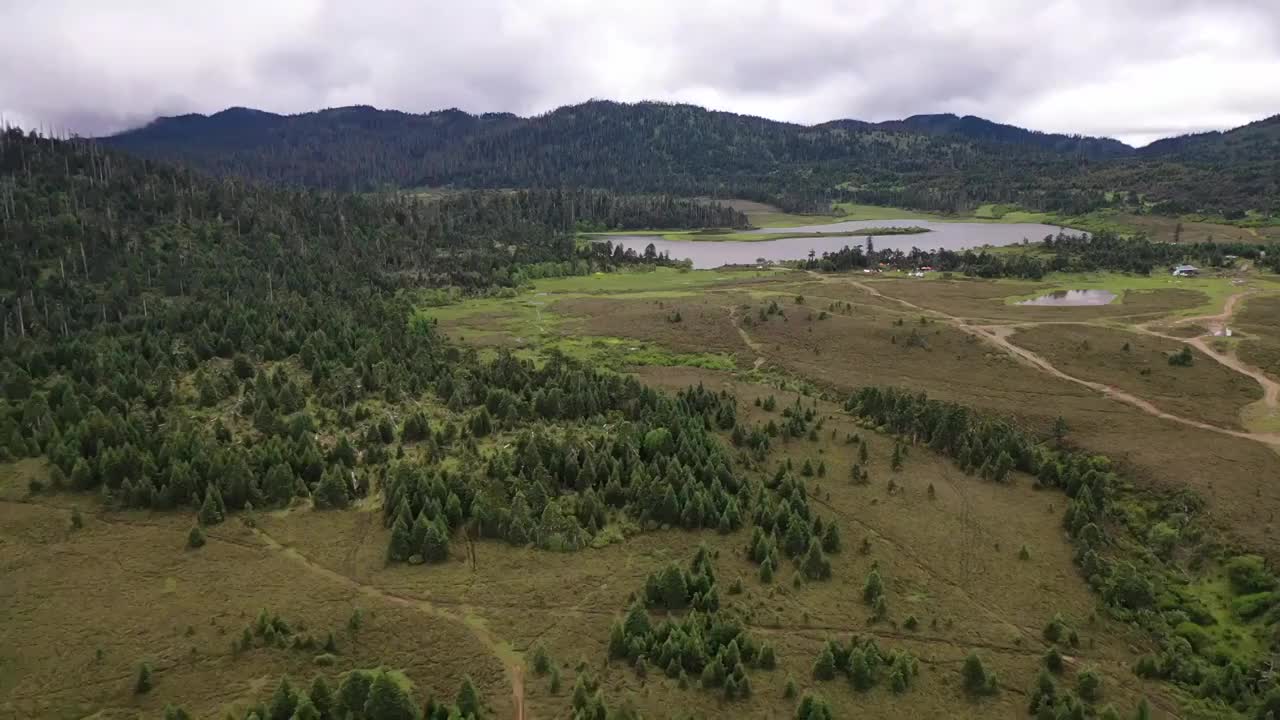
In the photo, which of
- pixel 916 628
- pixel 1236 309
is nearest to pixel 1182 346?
pixel 1236 309

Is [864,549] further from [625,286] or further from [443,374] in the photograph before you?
[625,286]

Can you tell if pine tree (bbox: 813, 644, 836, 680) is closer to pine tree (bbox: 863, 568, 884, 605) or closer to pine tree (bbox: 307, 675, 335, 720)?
pine tree (bbox: 863, 568, 884, 605)

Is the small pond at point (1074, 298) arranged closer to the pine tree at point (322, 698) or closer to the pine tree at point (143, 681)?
the pine tree at point (322, 698)

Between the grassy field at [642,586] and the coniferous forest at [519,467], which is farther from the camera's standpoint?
the coniferous forest at [519,467]

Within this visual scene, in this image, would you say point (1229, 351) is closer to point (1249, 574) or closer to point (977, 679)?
point (1249, 574)

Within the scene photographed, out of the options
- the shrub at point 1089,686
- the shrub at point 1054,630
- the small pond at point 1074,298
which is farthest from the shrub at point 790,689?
the small pond at point 1074,298

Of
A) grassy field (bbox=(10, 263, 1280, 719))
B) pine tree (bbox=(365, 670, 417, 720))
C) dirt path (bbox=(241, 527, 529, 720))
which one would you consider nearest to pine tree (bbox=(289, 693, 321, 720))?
pine tree (bbox=(365, 670, 417, 720))
